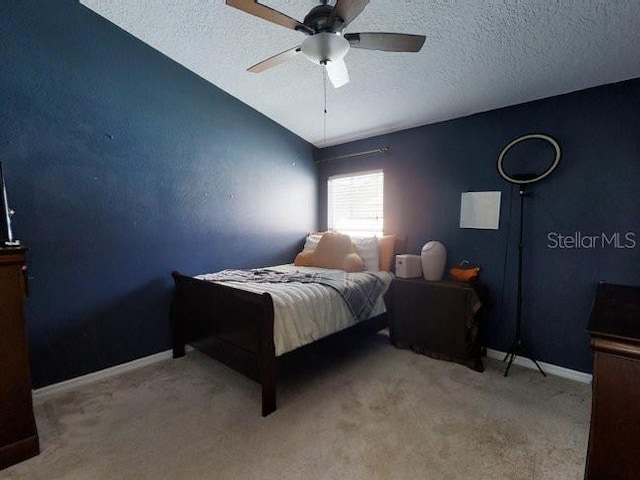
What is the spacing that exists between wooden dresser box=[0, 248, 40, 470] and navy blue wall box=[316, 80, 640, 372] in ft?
10.6

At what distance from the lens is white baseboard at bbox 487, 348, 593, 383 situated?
7.71ft

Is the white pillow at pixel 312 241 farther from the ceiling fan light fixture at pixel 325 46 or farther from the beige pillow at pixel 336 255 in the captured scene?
the ceiling fan light fixture at pixel 325 46

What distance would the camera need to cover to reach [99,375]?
2.38m

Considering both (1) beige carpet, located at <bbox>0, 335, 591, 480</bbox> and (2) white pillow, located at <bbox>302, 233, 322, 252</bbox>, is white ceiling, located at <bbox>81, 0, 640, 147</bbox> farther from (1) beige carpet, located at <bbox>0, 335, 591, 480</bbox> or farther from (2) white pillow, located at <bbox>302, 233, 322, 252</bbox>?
(1) beige carpet, located at <bbox>0, 335, 591, 480</bbox>

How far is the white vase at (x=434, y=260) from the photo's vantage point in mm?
2871

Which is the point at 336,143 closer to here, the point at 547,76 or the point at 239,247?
the point at 239,247

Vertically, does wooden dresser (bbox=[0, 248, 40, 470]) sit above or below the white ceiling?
below

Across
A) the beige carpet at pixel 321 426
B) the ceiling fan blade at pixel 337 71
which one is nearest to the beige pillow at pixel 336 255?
the beige carpet at pixel 321 426

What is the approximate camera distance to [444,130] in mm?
3100

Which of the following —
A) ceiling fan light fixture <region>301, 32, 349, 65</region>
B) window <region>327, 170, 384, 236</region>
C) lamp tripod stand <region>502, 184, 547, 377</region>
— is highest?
ceiling fan light fixture <region>301, 32, 349, 65</region>

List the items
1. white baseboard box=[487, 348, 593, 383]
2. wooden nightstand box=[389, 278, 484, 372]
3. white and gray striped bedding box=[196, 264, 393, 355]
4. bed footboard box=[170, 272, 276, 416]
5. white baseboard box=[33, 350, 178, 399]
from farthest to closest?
wooden nightstand box=[389, 278, 484, 372], white baseboard box=[487, 348, 593, 383], white baseboard box=[33, 350, 178, 399], white and gray striped bedding box=[196, 264, 393, 355], bed footboard box=[170, 272, 276, 416]

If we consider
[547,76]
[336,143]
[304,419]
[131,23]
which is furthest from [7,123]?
[547,76]

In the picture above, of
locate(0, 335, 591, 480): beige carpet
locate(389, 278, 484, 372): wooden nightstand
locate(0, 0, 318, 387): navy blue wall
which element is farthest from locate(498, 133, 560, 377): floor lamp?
locate(0, 0, 318, 387): navy blue wall

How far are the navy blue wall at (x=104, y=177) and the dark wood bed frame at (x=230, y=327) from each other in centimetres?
21
